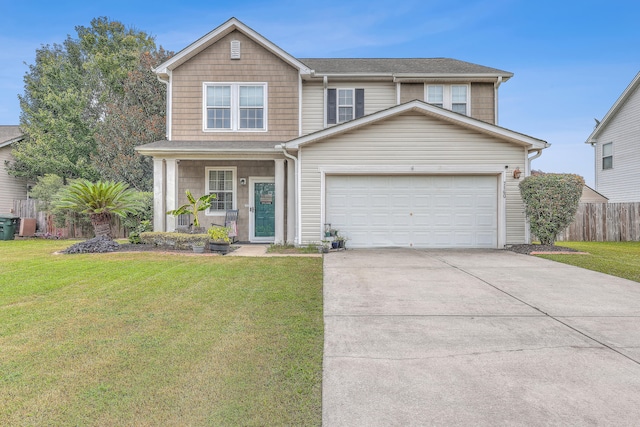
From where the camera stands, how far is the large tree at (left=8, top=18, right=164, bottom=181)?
773 inches

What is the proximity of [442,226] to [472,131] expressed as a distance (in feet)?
9.73

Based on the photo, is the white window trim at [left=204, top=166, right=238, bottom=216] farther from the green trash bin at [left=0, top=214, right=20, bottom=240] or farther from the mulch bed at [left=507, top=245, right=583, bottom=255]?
the mulch bed at [left=507, top=245, right=583, bottom=255]

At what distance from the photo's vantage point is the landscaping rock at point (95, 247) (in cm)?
983

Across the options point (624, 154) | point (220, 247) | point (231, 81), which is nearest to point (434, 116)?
point (231, 81)

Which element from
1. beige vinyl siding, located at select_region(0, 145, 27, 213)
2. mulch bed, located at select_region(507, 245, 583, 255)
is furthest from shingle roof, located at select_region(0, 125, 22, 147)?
mulch bed, located at select_region(507, 245, 583, 255)

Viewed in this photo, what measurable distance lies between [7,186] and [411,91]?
21.6m

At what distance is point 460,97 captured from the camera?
42.7 feet

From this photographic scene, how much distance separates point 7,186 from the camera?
1953 centimetres

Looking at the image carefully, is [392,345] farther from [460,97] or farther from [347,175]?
[460,97]

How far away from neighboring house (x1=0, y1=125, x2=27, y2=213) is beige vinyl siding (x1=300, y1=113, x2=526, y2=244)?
18.3 m

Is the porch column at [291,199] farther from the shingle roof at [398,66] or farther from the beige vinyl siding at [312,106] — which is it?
the shingle roof at [398,66]

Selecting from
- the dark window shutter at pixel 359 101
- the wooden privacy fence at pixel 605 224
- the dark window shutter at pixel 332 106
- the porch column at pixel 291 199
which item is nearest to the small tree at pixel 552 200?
the wooden privacy fence at pixel 605 224

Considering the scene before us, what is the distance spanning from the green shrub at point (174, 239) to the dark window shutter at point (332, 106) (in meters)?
6.08

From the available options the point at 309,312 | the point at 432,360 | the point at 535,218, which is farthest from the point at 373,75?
the point at 432,360
